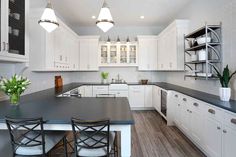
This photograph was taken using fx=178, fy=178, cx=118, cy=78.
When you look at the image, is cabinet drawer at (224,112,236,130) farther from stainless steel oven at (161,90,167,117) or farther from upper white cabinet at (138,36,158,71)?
upper white cabinet at (138,36,158,71)

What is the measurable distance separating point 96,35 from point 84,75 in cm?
151

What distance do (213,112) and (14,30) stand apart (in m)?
2.85

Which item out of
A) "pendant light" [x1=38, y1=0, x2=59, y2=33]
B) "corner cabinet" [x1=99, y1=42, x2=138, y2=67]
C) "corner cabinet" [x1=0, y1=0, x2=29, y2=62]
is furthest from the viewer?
"corner cabinet" [x1=99, y1=42, x2=138, y2=67]

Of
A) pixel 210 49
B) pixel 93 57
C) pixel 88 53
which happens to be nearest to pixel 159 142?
pixel 210 49

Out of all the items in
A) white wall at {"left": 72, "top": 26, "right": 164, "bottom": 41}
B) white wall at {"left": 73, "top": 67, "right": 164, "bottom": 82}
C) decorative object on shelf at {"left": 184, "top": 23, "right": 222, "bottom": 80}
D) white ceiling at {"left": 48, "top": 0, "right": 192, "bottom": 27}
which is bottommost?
white wall at {"left": 73, "top": 67, "right": 164, "bottom": 82}

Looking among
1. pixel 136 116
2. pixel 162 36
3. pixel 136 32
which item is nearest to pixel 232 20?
pixel 162 36

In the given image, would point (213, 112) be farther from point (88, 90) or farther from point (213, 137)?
point (88, 90)

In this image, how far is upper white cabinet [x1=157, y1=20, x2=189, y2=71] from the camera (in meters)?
4.31

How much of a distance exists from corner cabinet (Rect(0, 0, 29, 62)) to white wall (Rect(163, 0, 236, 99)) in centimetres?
310

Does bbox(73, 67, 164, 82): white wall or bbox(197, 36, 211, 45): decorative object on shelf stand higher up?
bbox(197, 36, 211, 45): decorative object on shelf

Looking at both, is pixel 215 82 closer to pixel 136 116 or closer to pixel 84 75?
pixel 136 116

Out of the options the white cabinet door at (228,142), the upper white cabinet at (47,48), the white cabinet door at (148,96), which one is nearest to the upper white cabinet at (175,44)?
the white cabinet door at (148,96)

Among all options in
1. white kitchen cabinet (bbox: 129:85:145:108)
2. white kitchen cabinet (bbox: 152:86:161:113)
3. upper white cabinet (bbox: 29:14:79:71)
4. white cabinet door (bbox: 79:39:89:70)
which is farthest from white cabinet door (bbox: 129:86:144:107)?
upper white cabinet (bbox: 29:14:79:71)

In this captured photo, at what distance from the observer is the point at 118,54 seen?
628 cm
